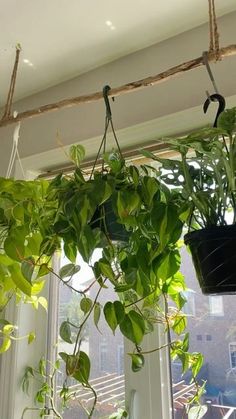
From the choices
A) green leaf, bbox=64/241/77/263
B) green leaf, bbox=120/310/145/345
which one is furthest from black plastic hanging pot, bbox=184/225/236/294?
green leaf, bbox=64/241/77/263

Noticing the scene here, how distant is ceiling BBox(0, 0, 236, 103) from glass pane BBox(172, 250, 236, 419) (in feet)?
2.89

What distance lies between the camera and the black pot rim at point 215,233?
0.69m

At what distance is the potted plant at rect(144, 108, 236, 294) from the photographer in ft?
2.26

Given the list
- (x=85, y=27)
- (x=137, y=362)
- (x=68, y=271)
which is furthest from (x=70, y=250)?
(x=85, y=27)

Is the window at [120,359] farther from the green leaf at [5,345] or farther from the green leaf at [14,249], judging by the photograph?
the green leaf at [14,249]

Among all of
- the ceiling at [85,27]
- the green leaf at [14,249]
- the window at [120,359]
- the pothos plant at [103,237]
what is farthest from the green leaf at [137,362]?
the ceiling at [85,27]

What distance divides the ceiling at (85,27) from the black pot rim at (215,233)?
33.2 inches

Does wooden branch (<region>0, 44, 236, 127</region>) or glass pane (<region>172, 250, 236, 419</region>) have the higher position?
wooden branch (<region>0, 44, 236, 127</region>)

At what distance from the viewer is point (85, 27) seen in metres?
1.30

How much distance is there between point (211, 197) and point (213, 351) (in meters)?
0.60

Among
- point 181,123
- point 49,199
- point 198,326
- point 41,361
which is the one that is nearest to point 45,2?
point 181,123

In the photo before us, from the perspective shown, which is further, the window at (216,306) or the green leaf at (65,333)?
the window at (216,306)

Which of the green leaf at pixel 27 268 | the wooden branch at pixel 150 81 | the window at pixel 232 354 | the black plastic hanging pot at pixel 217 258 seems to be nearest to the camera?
the black plastic hanging pot at pixel 217 258

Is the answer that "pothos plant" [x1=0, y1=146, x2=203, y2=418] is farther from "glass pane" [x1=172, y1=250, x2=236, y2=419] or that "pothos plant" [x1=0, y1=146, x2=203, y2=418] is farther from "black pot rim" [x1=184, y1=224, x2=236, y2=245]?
"glass pane" [x1=172, y1=250, x2=236, y2=419]
